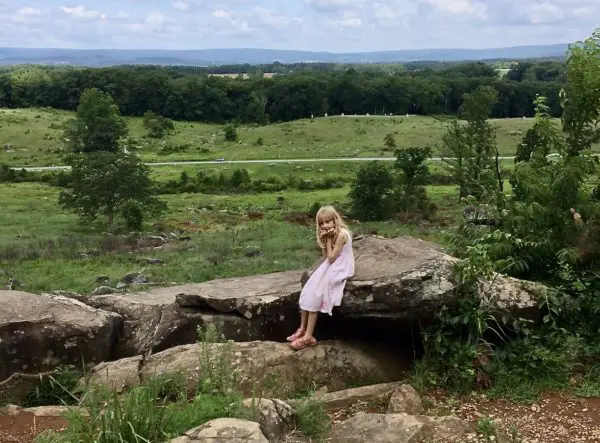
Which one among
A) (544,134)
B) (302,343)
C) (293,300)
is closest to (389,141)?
(544,134)

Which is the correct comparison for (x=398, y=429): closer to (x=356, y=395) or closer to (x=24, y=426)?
(x=356, y=395)

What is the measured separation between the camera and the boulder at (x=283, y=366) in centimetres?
827

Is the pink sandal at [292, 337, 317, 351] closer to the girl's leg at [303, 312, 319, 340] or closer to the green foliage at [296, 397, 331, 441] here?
the girl's leg at [303, 312, 319, 340]

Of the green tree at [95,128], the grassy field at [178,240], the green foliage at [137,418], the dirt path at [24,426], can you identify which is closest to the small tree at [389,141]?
the grassy field at [178,240]

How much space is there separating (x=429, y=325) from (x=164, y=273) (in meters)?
14.9

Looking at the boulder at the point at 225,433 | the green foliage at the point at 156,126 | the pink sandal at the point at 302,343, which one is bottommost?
the green foliage at the point at 156,126

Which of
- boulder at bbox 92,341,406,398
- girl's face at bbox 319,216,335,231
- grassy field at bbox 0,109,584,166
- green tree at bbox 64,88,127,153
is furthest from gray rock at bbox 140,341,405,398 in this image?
green tree at bbox 64,88,127,153

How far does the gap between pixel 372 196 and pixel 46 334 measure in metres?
34.6

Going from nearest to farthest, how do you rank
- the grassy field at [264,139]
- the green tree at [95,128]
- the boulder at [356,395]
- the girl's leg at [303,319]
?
the boulder at [356,395] → the girl's leg at [303,319] → the green tree at [95,128] → the grassy field at [264,139]

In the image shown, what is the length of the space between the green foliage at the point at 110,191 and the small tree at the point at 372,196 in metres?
13.1

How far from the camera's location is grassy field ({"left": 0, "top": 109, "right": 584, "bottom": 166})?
77.8 meters

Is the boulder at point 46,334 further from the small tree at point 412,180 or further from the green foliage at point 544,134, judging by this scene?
the small tree at point 412,180

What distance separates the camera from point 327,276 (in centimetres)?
905

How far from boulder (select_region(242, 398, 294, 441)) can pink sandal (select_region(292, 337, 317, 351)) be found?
2.22m
